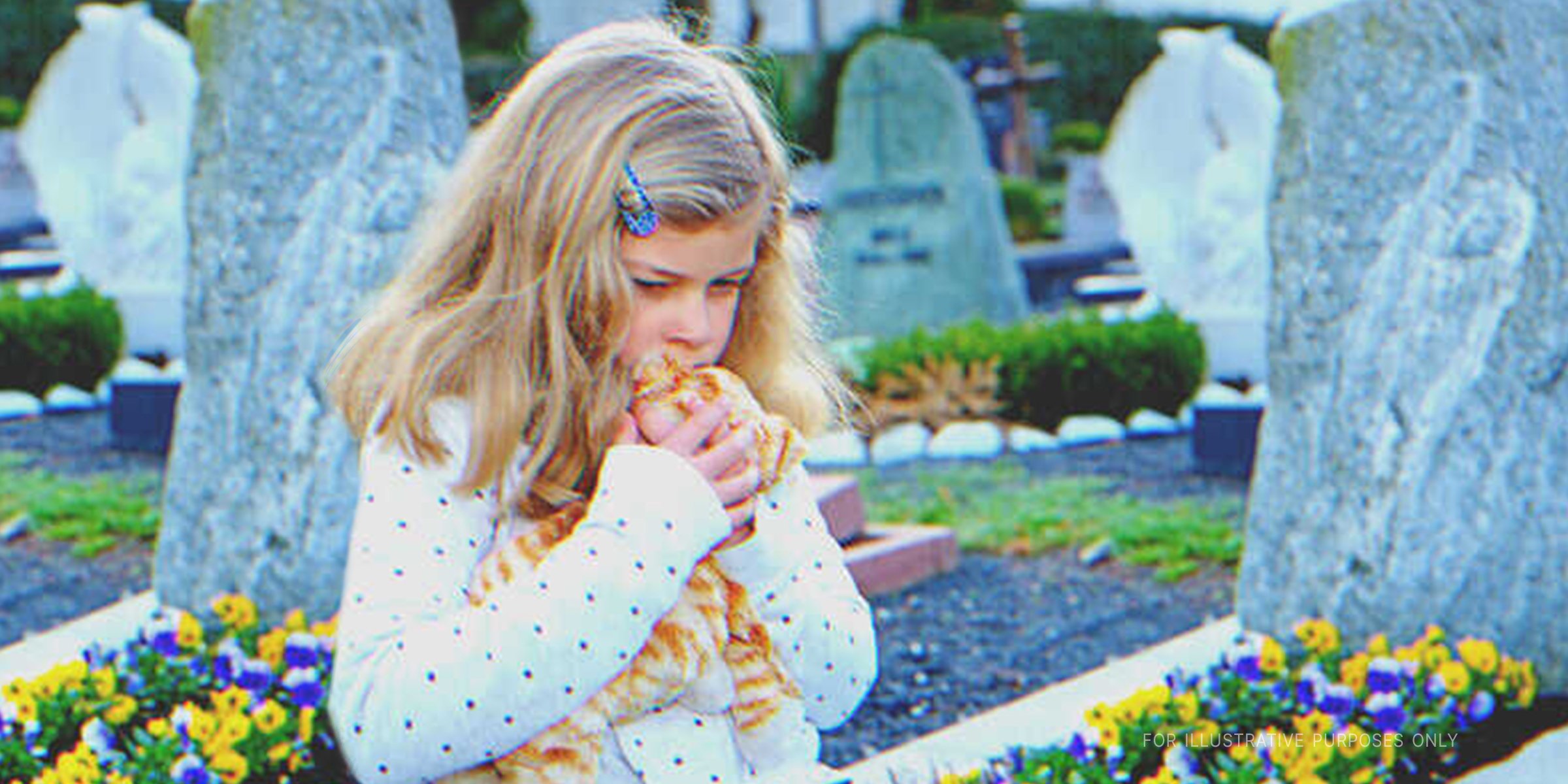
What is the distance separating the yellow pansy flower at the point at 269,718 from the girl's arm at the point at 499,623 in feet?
5.07

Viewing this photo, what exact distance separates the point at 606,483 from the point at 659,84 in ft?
1.35

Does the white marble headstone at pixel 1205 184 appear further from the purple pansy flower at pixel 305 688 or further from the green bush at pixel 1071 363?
the purple pansy flower at pixel 305 688

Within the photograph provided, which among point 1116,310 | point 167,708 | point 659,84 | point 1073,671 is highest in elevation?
point 659,84

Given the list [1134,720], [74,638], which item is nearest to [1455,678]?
[1134,720]

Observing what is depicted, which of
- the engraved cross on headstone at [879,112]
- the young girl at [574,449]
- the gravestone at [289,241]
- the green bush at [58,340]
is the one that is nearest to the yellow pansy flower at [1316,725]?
the young girl at [574,449]

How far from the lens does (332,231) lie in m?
3.74

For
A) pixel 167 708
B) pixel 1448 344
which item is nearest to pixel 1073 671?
pixel 1448 344

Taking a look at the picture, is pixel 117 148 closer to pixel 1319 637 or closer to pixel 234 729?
pixel 234 729

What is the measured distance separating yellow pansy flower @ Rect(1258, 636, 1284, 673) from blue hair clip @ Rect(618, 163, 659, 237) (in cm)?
197

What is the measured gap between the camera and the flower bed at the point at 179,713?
2725 millimetres

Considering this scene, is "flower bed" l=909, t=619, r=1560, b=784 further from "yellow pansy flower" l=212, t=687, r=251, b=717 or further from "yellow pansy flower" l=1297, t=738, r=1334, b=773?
"yellow pansy flower" l=212, t=687, r=251, b=717

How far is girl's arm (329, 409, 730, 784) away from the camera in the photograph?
4.39 ft

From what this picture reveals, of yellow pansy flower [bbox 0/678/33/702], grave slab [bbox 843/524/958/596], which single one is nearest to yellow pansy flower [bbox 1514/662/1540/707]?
grave slab [bbox 843/524/958/596]

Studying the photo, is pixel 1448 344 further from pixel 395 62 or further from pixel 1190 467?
pixel 1190 467
